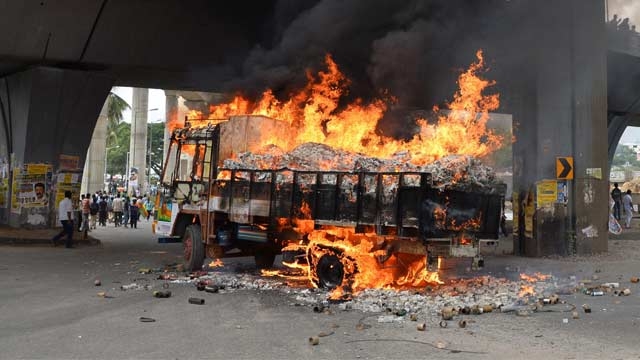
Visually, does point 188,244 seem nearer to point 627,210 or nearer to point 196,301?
point 196,301

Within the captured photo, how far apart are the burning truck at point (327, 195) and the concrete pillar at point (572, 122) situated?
9.16ft

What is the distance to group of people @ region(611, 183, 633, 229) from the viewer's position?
2216cm

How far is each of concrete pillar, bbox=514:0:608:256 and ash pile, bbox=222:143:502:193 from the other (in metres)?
5.94

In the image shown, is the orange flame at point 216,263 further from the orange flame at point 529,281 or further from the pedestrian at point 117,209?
the pedestrian at point 117,209

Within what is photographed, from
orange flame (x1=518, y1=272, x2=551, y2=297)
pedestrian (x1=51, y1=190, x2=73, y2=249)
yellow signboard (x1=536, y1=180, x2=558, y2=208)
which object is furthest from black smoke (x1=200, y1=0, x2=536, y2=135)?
pedestrian (x1=51, y1=190, x2=73, y2=249)

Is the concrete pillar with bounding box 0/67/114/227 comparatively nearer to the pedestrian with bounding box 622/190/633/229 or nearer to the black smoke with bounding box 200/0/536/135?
the black smoke with bounding box 200/0/536/135

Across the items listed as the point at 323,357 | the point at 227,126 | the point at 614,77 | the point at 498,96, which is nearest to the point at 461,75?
the point at 498,96

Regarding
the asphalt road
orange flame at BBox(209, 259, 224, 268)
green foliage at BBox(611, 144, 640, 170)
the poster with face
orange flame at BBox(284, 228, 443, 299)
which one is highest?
green foliage at BBox(611, 144, 640, 170)

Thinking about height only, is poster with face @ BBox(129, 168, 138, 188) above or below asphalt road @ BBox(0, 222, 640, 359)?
above

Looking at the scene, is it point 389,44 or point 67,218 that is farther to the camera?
point 67,218

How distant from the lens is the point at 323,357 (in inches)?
200

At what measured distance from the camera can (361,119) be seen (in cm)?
1136

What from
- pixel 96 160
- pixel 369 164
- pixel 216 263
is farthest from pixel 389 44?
pixel 96 160

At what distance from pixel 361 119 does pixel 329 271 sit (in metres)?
3.95
